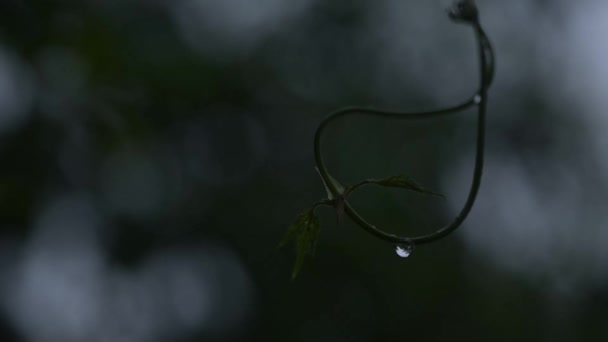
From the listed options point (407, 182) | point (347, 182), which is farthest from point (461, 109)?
point (347, 182)

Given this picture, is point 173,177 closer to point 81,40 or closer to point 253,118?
point 253,118

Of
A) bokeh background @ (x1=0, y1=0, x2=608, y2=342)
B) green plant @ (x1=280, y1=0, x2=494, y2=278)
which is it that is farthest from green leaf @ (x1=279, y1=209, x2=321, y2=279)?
bokeh background @ (x1=0, y1=0, x2=608, y2=342)

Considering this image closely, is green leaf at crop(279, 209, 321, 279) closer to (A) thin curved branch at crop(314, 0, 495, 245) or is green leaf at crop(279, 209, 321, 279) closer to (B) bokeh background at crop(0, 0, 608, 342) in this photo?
(A) thin curved branch at crop(314, 0, 495, 245)

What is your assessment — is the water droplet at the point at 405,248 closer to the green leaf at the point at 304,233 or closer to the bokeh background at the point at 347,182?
the green leaf at the point at 304,233

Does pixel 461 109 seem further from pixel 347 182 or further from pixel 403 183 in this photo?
pixel 347 182

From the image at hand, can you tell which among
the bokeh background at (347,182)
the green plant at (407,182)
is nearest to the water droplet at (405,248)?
the green plant at (407,182)

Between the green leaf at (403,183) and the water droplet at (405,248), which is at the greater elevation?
the green leaf at (403,183)
